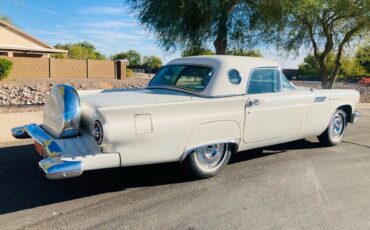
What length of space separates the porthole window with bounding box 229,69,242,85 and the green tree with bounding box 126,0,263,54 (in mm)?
8304

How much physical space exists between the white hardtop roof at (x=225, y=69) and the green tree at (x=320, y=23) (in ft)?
29.3

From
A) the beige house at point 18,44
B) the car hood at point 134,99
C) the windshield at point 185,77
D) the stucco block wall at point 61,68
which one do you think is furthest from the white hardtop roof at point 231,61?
the beige house at point 18,44

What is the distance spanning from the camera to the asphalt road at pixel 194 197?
3730 millimetres

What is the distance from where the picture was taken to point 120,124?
398 cm

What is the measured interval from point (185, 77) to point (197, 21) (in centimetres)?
918

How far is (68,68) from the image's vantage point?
30.9m

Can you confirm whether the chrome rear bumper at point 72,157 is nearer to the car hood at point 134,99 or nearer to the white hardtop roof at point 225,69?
the car hood at point 134,99

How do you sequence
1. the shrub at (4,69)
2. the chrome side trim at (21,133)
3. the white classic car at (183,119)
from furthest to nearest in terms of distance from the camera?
the shrub at (4,69), the chrome side trim at (21,133), the white classic car at (183,119)

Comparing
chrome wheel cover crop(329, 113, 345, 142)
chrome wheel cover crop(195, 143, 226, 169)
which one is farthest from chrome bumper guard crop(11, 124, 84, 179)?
chrome wheel cover crop(329, 113, 345, 142)

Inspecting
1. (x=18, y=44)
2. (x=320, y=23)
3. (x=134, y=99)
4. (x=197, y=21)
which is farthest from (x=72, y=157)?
(x=18, y=44)

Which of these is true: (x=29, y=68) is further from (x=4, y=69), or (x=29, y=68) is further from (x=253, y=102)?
(x=253, y=102)

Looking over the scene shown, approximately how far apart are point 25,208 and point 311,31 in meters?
14.3

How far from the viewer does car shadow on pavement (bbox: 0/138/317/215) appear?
420 centimetres

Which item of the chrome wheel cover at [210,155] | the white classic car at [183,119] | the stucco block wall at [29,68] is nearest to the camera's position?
the white classic car at [183,119]
